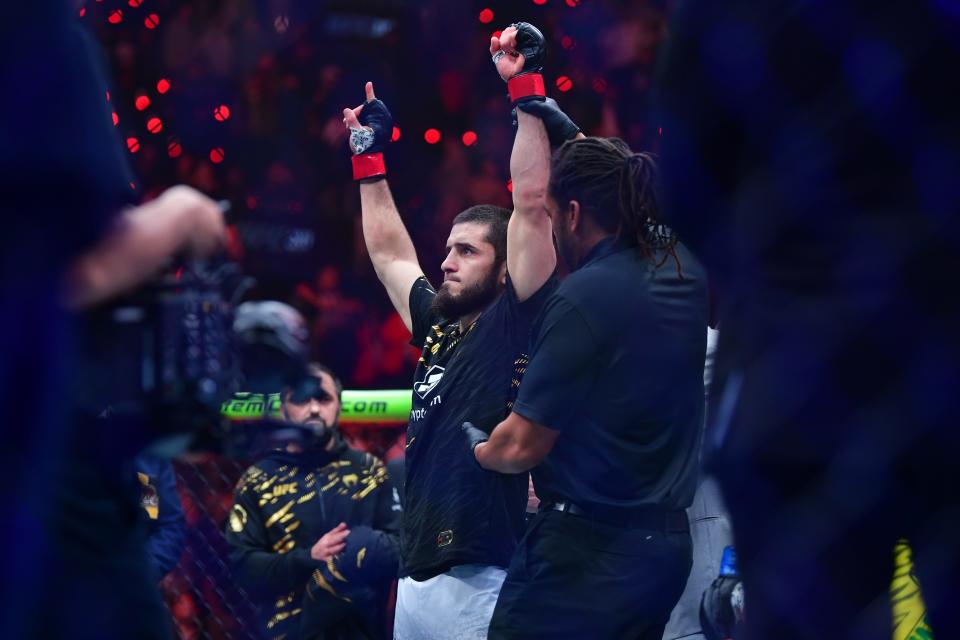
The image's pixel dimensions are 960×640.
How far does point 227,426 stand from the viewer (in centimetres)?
128

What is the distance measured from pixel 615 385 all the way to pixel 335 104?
443 centimetres

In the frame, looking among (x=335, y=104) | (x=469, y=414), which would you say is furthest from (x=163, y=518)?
(x=335, y=104)

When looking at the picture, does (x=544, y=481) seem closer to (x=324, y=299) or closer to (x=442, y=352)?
(x=442, y=352)

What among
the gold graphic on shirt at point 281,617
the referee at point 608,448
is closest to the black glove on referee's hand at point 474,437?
the referee at point 608,448

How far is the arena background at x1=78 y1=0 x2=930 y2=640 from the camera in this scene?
238 inches

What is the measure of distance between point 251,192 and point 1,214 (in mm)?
5198

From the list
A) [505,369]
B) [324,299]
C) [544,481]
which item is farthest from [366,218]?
[324,299]

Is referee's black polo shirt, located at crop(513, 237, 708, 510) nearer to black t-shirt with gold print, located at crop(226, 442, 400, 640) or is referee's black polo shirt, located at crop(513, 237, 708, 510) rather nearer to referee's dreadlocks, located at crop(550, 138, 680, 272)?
referee's dreadlocks, located at crop(550, 138, 680, 272)

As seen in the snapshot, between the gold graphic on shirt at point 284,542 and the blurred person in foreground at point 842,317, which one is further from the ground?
the blurred person in foreground at point 842,317

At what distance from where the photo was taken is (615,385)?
84.2 inches

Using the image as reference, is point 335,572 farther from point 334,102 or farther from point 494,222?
point 334,102

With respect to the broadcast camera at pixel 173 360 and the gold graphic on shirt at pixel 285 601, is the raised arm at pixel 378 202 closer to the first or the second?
the gold graphic on shirt at pixel 285 601

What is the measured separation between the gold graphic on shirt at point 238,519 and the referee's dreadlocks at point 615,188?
4.92 feet

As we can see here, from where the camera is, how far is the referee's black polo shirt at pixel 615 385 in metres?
2.12
